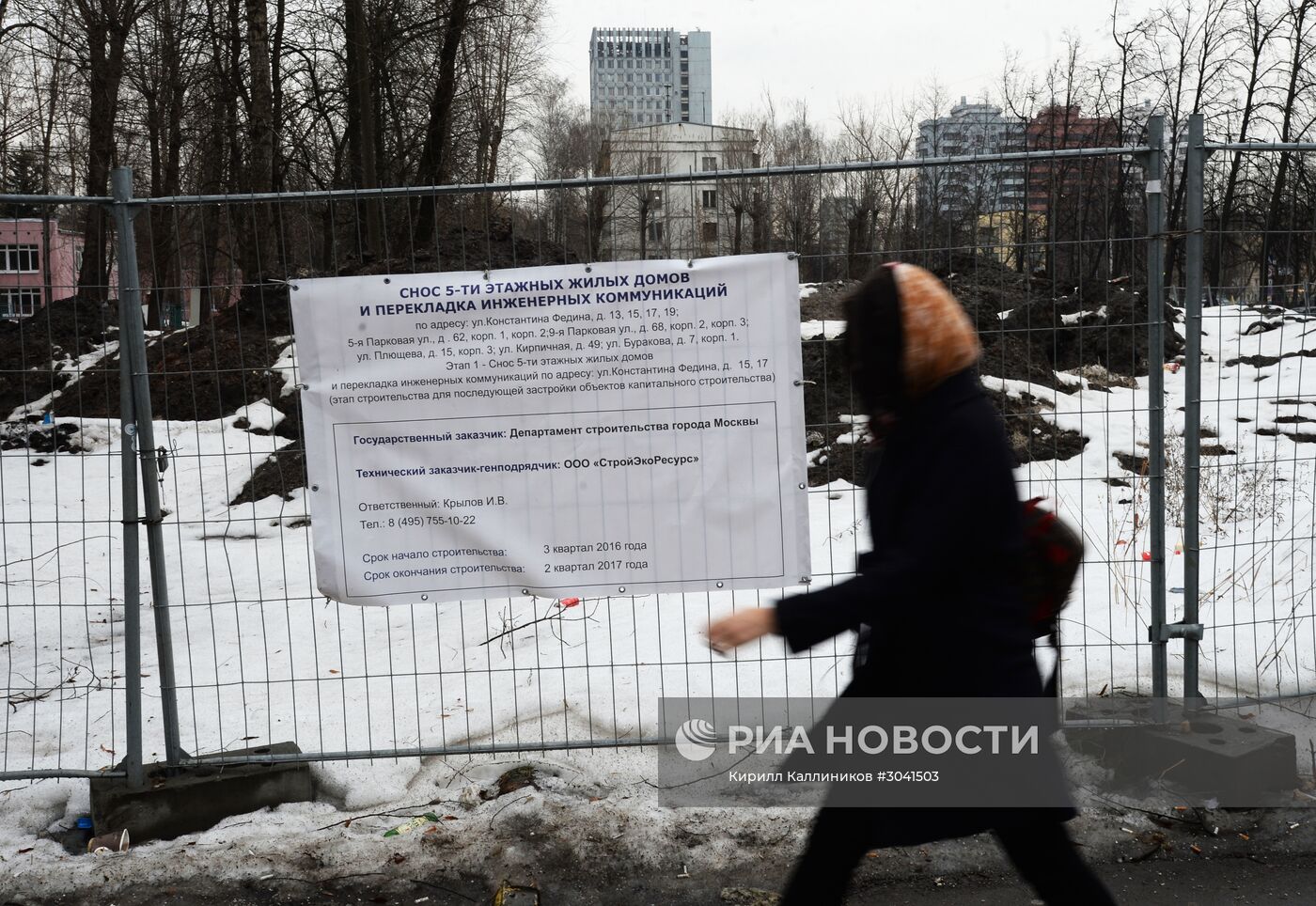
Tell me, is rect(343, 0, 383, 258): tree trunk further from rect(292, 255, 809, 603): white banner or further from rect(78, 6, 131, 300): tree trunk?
rect(292, 255, 809, 603): white banner

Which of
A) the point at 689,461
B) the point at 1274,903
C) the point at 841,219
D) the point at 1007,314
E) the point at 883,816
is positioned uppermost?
the point at 841,219

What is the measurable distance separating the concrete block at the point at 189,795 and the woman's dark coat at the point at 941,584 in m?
2.73

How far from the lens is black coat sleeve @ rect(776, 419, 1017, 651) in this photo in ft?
7.39

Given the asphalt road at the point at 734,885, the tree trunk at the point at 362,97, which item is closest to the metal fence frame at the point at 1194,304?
the asphalt road at the point at 734,885

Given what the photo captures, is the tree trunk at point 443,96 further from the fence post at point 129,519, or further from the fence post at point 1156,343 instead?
the fence post at point 1156,343

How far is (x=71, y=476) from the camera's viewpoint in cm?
1174

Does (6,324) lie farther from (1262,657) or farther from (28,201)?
(1262,657)

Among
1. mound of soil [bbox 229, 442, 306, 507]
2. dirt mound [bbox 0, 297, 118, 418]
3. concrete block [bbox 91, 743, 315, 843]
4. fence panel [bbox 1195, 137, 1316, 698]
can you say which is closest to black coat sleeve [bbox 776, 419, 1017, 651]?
fence panel [bbox 1195, 137, 1316, 698]

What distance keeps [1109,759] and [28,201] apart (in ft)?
15.1

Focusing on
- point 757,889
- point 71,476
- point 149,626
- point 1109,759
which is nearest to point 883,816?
point 757,889

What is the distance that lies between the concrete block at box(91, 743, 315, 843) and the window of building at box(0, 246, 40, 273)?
1965 mm

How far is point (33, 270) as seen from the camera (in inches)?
172

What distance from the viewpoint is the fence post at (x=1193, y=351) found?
167 inches

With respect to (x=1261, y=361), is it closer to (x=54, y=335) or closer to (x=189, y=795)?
(x=189, y=795)
